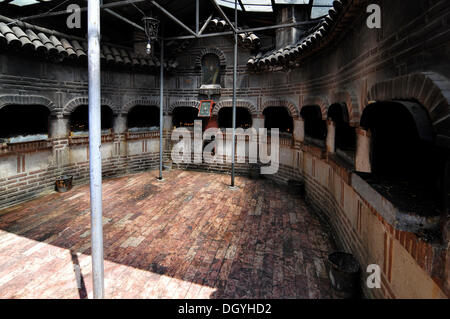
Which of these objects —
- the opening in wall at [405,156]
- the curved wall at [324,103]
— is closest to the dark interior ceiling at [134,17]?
the curved wall at [324,103]

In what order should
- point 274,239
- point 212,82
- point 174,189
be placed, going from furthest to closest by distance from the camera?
point 212,82 → point 174,189 → point 274,239

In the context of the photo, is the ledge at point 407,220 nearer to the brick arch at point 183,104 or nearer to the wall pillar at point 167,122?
the brick arch at point 183,104

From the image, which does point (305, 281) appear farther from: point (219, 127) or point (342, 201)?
point (219, 127)

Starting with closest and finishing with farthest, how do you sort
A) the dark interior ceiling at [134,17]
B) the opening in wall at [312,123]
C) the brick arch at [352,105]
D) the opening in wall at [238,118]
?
the brick arch at [352,105]
the opening in wall at [312,123]
the dark interior ceiling at [134,17]
the opening in wall at [238,118]

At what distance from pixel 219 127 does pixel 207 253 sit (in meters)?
7.12

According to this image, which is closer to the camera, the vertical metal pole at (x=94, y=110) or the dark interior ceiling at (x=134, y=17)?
the vertical metal pole at (x=94, y=110)

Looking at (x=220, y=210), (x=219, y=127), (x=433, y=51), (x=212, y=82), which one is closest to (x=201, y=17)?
(x=212, y=82)

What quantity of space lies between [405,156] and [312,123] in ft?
17.7

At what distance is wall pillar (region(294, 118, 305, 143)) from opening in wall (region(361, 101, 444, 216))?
Result: 4.91 m

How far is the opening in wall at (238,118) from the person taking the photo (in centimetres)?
1102

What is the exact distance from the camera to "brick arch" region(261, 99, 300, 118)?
28.3 feet

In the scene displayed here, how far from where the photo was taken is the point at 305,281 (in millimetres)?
3994

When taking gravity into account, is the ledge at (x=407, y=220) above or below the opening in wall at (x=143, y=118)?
below

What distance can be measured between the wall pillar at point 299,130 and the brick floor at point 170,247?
6.53ft
